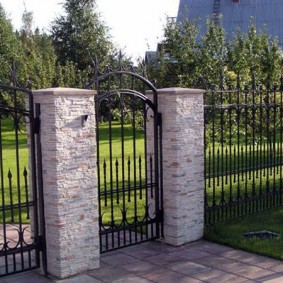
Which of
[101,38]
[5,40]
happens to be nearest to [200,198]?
[101,38]

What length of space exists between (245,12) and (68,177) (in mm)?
38420

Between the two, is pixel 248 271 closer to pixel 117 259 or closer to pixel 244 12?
pixel 117 259

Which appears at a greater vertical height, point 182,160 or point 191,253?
point 182,160

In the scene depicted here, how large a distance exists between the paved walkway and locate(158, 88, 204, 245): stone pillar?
0.29m

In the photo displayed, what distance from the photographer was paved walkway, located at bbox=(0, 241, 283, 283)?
19.7 feet

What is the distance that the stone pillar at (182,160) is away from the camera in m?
7.12

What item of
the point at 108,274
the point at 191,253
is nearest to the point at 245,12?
the point at 191,253

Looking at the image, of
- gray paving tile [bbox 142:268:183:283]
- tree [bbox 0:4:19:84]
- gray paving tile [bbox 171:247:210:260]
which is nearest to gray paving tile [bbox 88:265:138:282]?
gray paving tile [bbox 142:268:183:283]

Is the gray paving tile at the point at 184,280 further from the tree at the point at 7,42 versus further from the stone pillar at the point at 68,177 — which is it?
the tree at the point at 7,42

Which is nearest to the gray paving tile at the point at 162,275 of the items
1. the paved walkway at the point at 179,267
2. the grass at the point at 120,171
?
the paved walkway at the point at 179,267

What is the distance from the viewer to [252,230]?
25.5 feet

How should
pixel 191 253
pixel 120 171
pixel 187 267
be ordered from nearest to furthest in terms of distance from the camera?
pixel 187 267 < pixel 191 253 < pixel 120 171

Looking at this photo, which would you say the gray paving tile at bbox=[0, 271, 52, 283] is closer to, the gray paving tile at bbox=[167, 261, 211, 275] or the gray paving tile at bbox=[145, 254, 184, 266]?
the gray paving tile at bbox=[145, 254, 184, 266]

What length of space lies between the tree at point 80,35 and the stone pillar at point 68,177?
22694mm
